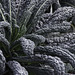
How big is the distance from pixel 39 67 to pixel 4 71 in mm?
224

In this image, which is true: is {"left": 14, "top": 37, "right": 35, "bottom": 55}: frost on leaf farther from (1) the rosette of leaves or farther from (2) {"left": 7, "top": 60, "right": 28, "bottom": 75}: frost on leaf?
(2) {"left": 7, "top": 60, "right": 28, "bottom": 75}: frost on leaf

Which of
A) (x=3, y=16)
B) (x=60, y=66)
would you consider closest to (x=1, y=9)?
(x=3, y=16)

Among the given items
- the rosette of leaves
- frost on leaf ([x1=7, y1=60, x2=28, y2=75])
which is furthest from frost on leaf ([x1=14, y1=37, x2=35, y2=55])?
frost on leaf ([x1=7, y1=60, x2=28, y2=75])

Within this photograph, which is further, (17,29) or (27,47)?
(17,29)

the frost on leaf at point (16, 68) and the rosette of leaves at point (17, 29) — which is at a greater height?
the rosette of leaves at point (17, 29)

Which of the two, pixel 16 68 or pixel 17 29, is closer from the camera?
pixel 16 68

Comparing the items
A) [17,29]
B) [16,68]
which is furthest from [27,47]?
[17,29]

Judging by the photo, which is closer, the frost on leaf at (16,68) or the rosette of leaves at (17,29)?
the frost on leaf at (16,68)

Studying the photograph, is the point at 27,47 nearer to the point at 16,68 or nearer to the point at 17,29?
the point at 16,68

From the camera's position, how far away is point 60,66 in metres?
1.20

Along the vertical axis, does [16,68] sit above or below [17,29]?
below

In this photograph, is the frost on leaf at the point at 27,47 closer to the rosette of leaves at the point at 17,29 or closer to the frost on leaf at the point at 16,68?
the rosette of leaves at the point at 17,29

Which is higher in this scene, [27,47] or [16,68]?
[27,47]

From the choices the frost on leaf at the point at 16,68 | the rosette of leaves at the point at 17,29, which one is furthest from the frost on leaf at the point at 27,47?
the frost on leaf at the point at 16,68
